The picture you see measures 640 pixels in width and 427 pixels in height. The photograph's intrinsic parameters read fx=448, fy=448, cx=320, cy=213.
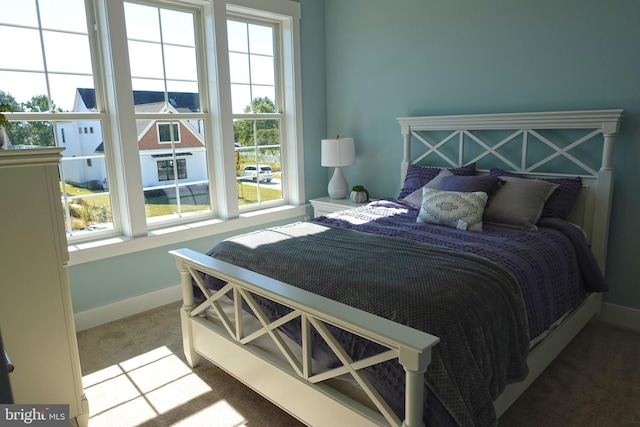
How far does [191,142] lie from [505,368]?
2860 millimetres

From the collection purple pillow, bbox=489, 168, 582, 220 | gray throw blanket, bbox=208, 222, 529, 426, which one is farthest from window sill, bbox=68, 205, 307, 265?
purple pillow, bbox=489, 168, 582, 220

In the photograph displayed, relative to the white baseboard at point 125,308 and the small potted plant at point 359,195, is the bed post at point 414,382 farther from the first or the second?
the small potted plant at point 359,195

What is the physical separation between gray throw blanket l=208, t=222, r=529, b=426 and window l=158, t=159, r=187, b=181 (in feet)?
4.58

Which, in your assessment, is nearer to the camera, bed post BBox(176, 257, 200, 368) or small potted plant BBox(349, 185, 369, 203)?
bed post BBox(176, 257, 200, 368)

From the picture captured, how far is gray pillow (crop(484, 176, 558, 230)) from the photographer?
272cm

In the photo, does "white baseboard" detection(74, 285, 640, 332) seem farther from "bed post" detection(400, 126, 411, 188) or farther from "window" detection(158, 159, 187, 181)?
"bed post" detection(400, 126, 411, 188)

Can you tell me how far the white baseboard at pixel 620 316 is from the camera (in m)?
2.91

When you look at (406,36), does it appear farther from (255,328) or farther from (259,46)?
(255,328)

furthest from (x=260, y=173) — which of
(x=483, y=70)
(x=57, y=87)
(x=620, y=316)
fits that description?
(x=620, y=316)

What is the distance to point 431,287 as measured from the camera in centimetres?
178

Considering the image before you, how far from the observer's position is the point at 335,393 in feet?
5.69

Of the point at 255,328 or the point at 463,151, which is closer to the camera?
the point at 255,328

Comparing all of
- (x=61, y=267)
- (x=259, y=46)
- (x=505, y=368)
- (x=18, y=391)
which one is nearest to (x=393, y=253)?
(x=505, y=368)

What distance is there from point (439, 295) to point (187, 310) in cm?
142
